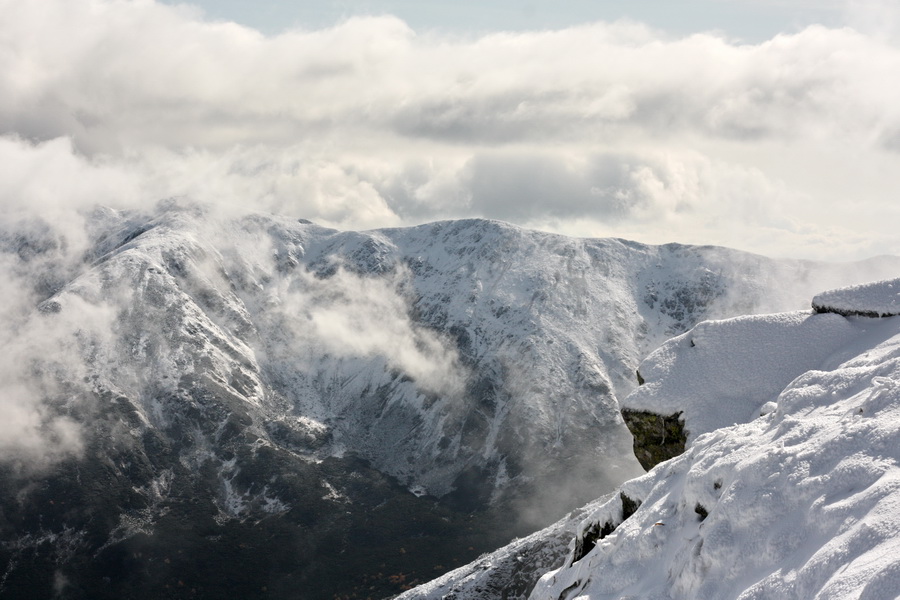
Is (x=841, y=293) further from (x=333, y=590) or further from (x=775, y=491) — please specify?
(x=333, y=590)

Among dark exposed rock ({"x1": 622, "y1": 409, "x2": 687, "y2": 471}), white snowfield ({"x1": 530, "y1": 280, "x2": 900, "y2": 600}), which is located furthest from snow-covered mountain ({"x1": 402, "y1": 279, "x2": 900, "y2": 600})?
dark exposed rock ({"x1": 622, "y1": 409, "x2": 687, "y2": 471})

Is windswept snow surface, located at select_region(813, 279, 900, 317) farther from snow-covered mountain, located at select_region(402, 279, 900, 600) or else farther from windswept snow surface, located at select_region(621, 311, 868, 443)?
windswept snow surface, located at select_region(621, 311, 868, 443)

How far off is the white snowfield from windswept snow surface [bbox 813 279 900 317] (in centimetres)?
130

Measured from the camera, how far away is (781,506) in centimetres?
2631

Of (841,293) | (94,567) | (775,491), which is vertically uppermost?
(841,293)

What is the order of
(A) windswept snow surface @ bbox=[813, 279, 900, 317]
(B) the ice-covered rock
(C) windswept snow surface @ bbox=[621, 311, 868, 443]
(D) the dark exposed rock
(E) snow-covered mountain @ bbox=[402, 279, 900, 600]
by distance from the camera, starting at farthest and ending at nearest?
(D) the dark exposed rock, (A) windswept snow surface @ bbox=[813, 279, 900, 317], (C) windswept snow surface @ bbox=[621, 311, 868, 443], (E) snow-covered mountain @ bbox=[402, 279, 900, 600], (B) the ice-covered rock

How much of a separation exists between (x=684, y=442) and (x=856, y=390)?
15.0m

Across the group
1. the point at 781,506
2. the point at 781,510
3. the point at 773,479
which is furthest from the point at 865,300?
the point at 781,510

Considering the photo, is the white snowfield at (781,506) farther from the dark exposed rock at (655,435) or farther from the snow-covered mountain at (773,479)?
the dark exposed rock at (655,435)

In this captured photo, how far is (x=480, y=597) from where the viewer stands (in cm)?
7544

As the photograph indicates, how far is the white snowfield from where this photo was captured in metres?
22.3

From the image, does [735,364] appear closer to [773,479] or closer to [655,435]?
[655,435]

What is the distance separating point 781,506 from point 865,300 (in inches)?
1070

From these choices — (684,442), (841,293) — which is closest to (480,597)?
(684,442)
